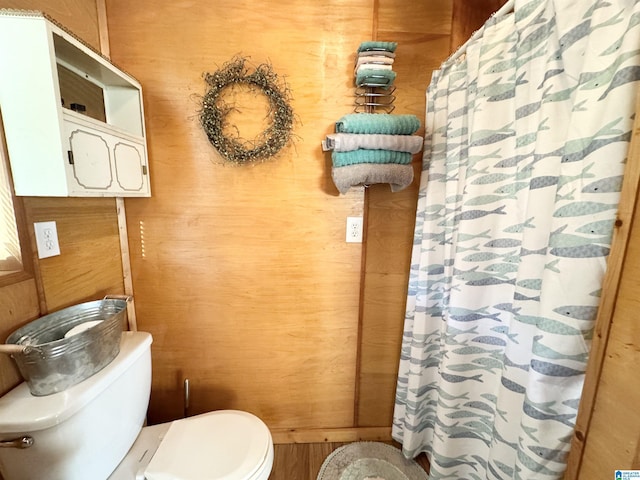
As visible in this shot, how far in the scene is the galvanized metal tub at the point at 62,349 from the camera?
2.22 ft

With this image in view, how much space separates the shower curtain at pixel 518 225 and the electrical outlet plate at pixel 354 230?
27cm

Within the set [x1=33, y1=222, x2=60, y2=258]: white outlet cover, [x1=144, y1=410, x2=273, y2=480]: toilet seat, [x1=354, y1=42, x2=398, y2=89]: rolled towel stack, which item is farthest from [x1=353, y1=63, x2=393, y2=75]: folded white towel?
[x1=144, y1=410, x2=273, y2=480]: toilet seat

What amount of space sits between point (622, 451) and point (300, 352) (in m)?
1.13

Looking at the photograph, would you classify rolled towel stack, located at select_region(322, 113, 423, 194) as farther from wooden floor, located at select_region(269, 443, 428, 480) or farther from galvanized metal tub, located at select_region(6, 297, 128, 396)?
wooden floor, located at select_region(269, 443, 428, 480)

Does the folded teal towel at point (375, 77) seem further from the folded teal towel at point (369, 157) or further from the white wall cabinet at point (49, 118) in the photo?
the white wall cabinet at point (49, 118)

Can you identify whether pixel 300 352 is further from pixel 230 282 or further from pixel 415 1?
pixel 415 1

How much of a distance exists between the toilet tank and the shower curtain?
3.80ft

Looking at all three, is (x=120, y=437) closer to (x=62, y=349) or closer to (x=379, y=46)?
(x=62, y=349)

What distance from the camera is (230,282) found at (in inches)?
50.3

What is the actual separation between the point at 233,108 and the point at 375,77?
2.08 feet

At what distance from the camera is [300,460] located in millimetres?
1340

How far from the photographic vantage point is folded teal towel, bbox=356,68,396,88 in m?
1.06

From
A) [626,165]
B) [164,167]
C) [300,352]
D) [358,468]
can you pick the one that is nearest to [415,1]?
[626,165]

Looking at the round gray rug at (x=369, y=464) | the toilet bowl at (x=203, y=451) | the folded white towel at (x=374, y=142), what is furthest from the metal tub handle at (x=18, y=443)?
the folded white towel at (x=374, y=142)
